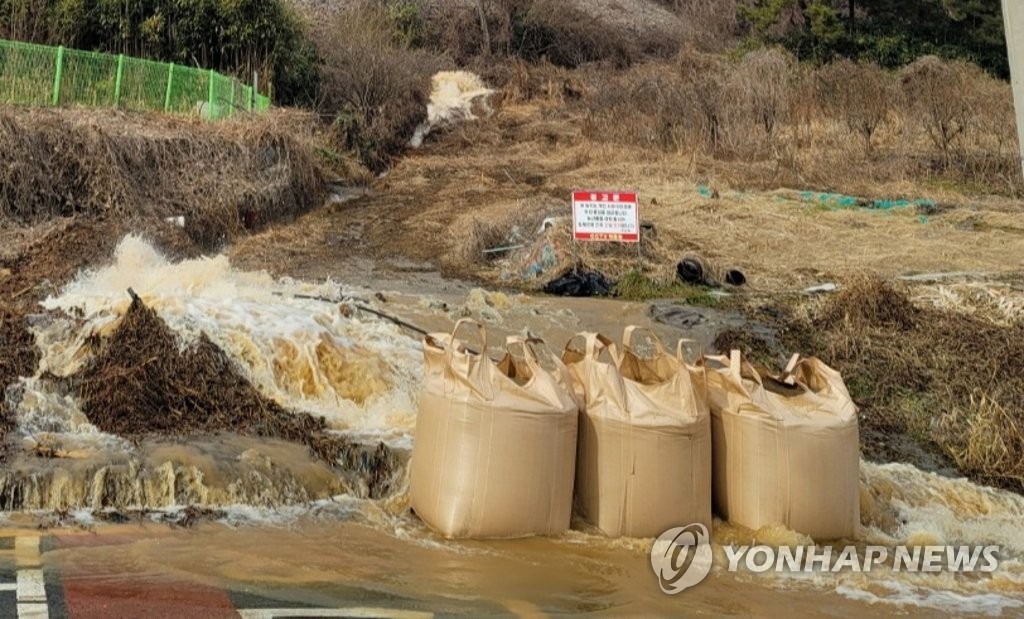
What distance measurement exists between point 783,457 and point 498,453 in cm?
139

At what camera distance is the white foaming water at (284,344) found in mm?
7938

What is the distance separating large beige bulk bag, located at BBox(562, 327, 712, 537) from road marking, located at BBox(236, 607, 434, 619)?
1.38m

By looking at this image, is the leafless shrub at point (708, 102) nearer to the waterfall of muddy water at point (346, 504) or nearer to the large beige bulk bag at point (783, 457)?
the waterfall of muddy water at point (346, 504)

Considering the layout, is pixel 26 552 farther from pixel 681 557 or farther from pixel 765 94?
pixel 765 94

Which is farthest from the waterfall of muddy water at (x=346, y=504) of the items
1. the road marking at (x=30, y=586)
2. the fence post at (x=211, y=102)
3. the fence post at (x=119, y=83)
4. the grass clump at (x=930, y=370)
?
the fence post at (x=211, y=102)

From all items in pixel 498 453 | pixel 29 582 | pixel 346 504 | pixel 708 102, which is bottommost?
pixel 346 504

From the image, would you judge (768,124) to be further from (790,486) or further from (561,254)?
(790,486)

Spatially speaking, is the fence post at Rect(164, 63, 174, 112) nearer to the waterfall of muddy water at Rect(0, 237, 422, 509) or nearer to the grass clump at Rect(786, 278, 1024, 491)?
the waterfall of muddy water at Rect(0, 237, 422, 509)

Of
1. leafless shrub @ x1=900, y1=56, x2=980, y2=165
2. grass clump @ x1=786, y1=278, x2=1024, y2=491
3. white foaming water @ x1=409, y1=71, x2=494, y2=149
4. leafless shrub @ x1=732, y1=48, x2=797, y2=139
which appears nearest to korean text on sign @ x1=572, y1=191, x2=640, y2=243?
grass clump @ x1=786, y1=278, x2=1024, y2=491

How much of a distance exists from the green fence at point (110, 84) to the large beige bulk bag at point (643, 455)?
12501mm

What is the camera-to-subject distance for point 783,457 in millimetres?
5578

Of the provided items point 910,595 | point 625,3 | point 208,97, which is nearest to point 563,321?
point 910,595

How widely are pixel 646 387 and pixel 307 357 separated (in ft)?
11.8

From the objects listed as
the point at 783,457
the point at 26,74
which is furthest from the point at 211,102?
the point at 783,457
